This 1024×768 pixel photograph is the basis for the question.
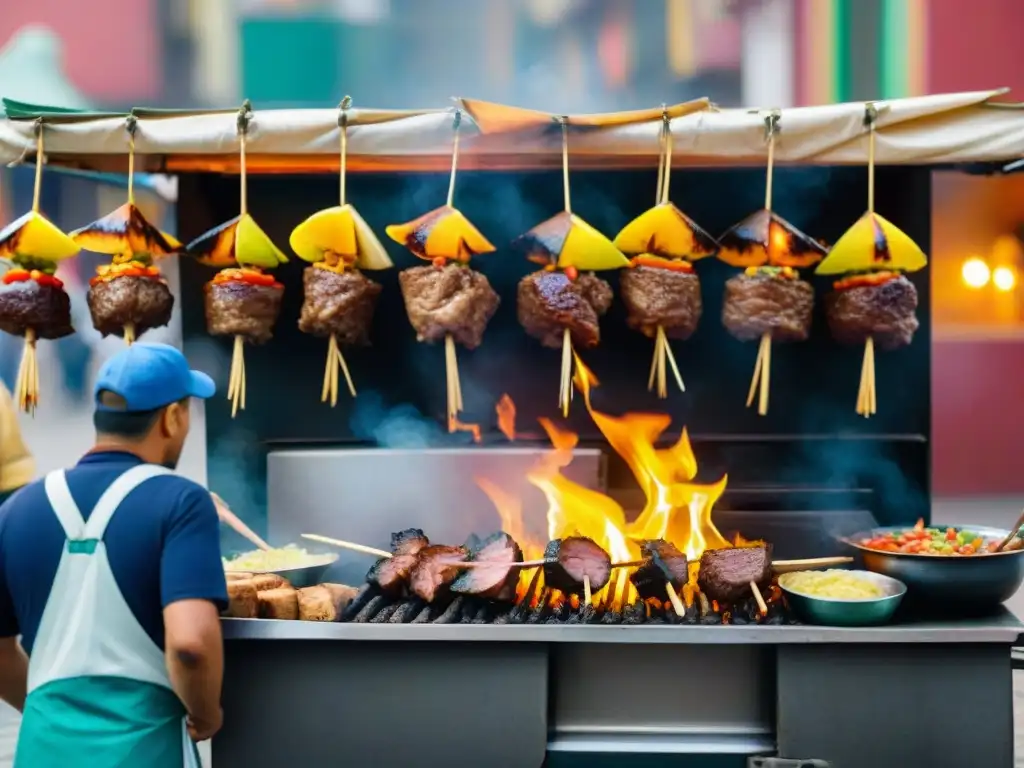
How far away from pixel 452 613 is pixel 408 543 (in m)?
0.54

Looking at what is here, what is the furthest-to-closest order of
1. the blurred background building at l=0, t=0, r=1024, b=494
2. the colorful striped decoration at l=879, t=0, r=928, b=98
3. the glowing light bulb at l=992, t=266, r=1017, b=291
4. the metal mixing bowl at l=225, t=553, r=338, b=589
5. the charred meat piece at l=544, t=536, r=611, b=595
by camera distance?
the glowing light bulb at l=992, t=266, r=1017, b=291, the blurred background building at l=0, t=0, r=1024, b=494, the colorful striped decoration at l=879, t=0, r=928, b=98, the metal mixing bowl at l=225, t=553, r=338, b=589, the charred meat piece at l=544, t=536, r=611, b=595

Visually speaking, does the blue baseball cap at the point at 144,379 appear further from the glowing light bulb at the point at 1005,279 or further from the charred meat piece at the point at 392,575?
the glowing light bulb at the point at 1005,279

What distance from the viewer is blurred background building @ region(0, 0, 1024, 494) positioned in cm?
894

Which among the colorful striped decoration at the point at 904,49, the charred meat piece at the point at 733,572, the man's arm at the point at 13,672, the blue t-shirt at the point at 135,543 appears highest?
the colorful striped decoration at the point at 904,49

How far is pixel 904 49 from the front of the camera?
29.1 feet

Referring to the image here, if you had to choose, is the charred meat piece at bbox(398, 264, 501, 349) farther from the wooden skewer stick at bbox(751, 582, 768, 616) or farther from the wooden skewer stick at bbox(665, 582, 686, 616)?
the wooden skewer stick at bbox(751, 582, 768, 616)

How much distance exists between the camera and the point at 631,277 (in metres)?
A: 3.87

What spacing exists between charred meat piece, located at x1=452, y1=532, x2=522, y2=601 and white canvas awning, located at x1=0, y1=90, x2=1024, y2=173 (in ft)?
5.47

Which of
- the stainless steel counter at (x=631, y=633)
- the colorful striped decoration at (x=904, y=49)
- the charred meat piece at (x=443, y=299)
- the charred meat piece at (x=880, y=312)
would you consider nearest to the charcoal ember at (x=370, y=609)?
the stainless steel counter at (x=631, y=633)

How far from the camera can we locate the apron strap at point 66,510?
233 centimetres

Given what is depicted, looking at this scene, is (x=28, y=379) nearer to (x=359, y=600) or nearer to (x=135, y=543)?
(x=359, y=600)

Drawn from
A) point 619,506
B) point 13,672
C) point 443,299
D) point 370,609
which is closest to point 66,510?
point 13,672

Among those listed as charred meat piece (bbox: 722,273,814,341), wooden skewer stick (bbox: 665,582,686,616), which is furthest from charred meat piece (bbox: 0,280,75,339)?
charred meat piece (bbox: 722,273,814,341)

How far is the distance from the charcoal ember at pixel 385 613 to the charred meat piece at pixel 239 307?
1.41 m
